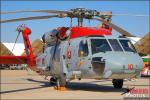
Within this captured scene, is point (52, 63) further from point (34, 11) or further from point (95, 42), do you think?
point (34, 11)

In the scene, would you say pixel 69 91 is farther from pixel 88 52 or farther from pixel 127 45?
pixel 127 45

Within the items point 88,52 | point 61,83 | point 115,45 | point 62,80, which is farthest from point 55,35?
point 115,45

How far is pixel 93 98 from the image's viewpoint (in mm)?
11961

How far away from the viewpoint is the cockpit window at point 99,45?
46.3 feet

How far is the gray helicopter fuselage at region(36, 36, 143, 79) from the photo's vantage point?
532 inches

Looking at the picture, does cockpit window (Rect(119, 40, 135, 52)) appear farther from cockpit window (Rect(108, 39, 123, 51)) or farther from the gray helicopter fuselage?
A: cockpit window (Rect(108, 39, 123, 51))

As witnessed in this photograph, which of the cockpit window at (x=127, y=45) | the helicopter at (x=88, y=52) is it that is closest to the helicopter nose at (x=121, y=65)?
the helicopter at (x=88, y=52)

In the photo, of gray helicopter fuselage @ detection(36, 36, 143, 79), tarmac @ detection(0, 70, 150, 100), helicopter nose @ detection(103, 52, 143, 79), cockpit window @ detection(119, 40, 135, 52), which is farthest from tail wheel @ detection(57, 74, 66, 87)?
cockpit window @ detection(119, 40, 135, 52)

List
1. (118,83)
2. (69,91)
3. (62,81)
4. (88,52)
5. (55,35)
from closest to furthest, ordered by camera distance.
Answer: (88,52) → (69,91) → (62,81) → (55,35) → (118,83)

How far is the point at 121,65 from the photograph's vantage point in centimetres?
1341

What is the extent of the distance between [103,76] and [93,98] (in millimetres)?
1986

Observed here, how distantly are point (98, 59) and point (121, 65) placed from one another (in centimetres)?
98

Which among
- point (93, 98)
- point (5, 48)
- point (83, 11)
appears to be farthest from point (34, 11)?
point (5, 48)

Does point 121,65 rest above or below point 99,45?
below
